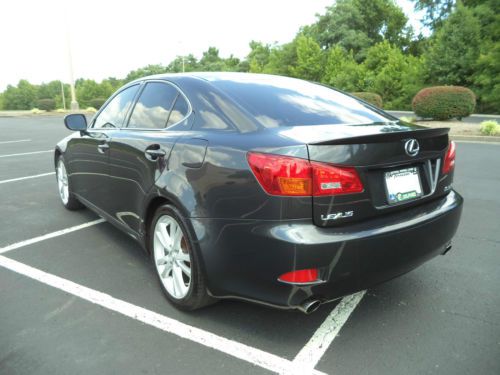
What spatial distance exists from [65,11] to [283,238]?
107ft

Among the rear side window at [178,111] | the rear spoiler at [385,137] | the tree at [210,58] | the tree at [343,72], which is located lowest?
the rear spoiler at [385,137]

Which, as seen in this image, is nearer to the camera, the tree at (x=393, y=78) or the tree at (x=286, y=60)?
the tree at (x=393, y=78)

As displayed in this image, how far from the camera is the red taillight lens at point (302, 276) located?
209 centimetres

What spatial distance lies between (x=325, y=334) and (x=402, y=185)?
39.2 inches

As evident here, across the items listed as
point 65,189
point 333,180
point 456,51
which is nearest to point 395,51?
point 456,51

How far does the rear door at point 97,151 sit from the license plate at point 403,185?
240cm

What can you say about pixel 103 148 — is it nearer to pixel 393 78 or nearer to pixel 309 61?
pixel 393 78

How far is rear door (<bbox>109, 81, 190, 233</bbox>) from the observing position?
2.89 metres

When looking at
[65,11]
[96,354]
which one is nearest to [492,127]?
[96,354]

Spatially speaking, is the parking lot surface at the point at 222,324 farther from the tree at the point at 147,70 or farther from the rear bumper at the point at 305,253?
the tree at the point at 147,70

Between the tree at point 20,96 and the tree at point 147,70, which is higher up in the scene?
the tree at point 147,70

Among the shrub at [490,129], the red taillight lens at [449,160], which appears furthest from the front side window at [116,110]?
the shrub at [490,129]

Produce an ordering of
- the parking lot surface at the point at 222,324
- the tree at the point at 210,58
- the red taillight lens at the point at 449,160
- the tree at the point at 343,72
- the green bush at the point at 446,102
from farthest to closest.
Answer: the tree at the point at 210,58
the tree at the point at 343,72
the green bush at the point at 446,102
the red taillight lens at the point at 449,160
the parking lot surface at the point at 222,324

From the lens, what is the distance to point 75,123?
14.3 feet
